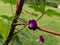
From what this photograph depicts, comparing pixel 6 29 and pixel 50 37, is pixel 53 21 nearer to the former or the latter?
pixel 50 37

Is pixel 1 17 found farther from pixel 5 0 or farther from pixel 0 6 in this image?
pixel 0 6

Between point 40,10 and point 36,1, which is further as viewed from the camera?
point 36,1

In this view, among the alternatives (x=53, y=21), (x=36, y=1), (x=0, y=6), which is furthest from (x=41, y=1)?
(x=0, y=6)

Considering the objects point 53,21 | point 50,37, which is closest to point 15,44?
point 50,37

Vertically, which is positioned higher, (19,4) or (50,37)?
(19,4)

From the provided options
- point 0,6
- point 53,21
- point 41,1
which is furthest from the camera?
point 0,6

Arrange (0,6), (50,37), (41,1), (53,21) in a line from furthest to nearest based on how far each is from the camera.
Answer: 1. (0,6)
2. (53,21)
3. (50,37)
4. (41,1)

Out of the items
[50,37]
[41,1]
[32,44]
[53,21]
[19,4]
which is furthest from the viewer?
[53,21]

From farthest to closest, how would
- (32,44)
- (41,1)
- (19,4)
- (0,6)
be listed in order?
(0,6) → (32,44) → (41,1) → (19,4)

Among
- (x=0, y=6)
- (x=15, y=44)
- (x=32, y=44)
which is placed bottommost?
(x=0, y=6)
